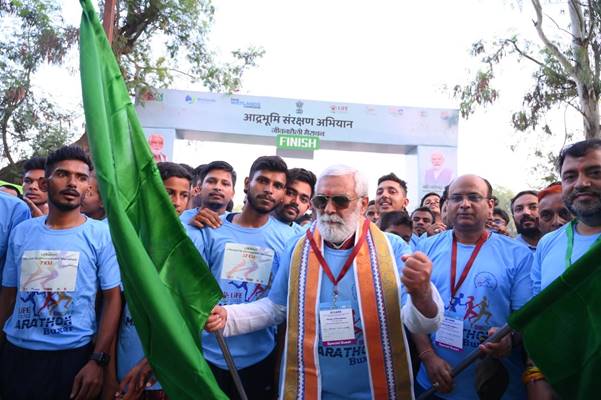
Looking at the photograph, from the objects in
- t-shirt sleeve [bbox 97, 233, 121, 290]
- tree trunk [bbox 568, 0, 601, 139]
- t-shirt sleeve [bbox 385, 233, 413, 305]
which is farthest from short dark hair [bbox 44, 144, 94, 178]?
tree trunk [bbox 568, 0, 601, 139]

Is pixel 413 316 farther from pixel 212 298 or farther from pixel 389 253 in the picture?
pixel 212 298

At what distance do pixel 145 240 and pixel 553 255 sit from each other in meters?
→ 1.87

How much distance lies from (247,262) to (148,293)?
1222 mm

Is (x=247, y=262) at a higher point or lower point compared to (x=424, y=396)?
higher

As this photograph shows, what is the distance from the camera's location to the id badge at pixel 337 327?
2314 millimetres

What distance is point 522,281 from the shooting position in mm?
2541

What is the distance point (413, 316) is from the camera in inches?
83.7

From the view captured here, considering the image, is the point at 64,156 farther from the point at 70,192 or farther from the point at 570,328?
the point at 570,328

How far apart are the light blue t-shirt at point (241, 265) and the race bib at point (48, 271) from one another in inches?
26.3

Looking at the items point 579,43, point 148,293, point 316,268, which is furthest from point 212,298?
point 579,43

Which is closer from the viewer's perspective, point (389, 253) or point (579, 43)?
point (389, 253)

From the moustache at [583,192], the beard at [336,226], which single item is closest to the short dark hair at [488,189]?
the moustache at [583,192]

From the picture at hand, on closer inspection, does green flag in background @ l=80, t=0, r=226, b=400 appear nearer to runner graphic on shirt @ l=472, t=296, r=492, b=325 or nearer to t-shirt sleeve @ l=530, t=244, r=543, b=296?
runner graphic on shirt @ l=472, t=296, r=492, b=325

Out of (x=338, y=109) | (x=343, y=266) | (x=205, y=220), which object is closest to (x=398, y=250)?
(x=343, y=266)
